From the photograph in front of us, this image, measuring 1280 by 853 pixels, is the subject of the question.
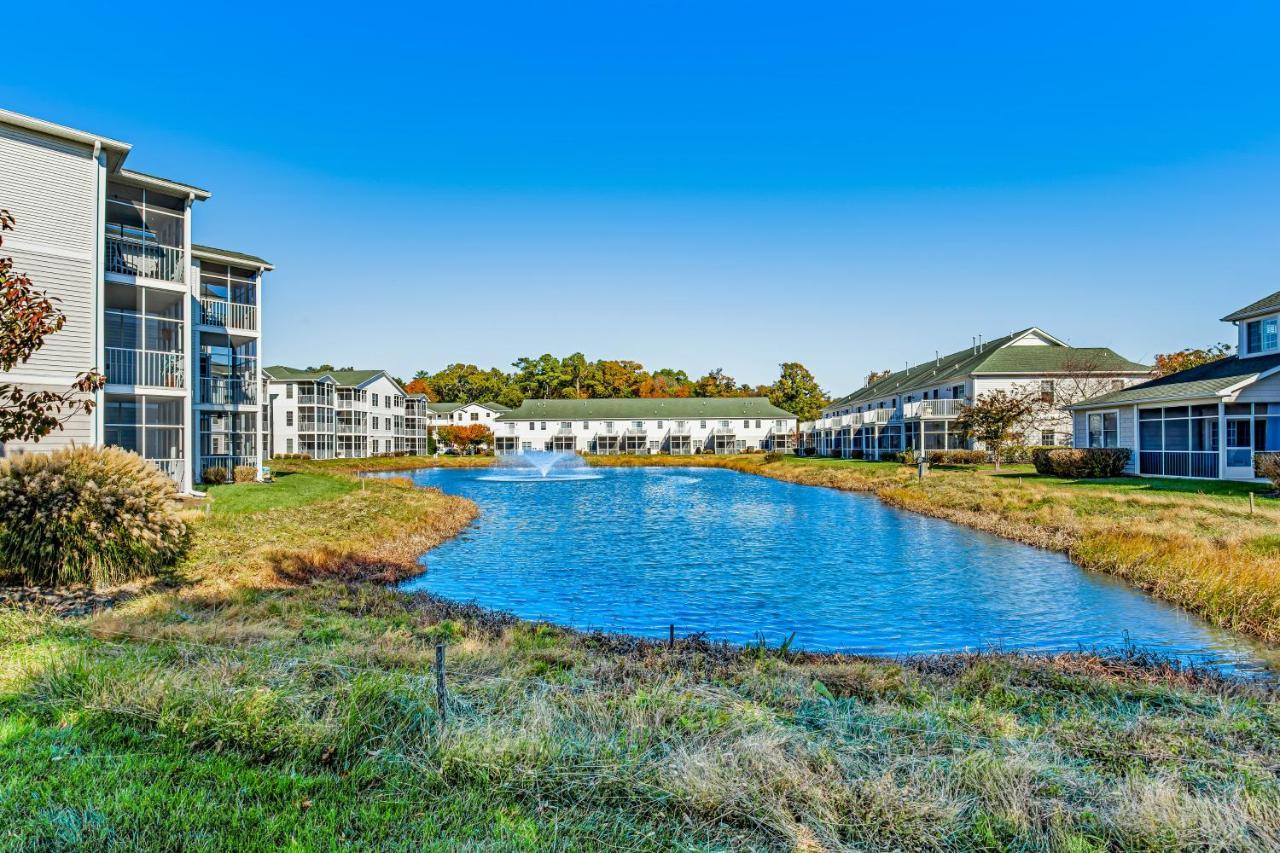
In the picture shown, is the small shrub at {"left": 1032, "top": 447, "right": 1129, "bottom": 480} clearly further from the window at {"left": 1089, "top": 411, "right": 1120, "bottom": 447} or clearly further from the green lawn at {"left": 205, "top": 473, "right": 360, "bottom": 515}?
the green lawn at {"left": 205, "top": 473, "right": 360, "bottom": 515}

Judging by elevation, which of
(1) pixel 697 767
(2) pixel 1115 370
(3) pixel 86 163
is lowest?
(1) pixel 697 767

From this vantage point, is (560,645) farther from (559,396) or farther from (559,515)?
(559,396)

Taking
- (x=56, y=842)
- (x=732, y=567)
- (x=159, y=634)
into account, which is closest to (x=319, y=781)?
(x=56, y=842)

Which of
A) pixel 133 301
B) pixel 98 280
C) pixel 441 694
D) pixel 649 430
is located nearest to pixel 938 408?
pixel 649 430

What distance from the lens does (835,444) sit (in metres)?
67.9

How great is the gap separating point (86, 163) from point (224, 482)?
10686mm

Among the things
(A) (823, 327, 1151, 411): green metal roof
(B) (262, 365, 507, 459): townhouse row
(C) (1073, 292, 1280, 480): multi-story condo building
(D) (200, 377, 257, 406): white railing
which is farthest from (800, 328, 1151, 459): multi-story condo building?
(B) (262, 365, 507, 459): townhouse row

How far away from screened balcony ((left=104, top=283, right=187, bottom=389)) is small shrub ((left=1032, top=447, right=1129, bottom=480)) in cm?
3257

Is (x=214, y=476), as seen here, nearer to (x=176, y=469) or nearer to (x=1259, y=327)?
(x=176, y=469)

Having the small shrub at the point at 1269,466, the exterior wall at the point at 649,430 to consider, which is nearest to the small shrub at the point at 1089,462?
the small shrub at the point at 1269,466

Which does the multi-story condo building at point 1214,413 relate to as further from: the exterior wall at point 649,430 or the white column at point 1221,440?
the exterior wall at point 649,430

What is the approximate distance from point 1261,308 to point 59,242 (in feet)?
127

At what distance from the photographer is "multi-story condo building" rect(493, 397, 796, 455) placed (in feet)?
253

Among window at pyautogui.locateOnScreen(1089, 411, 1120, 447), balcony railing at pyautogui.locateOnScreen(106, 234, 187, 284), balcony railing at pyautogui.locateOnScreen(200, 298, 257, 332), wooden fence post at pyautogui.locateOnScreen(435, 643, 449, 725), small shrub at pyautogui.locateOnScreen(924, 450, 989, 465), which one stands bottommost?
wooden fence post at pyautogui.locateOnScreen(435, 643, 449, 725)
